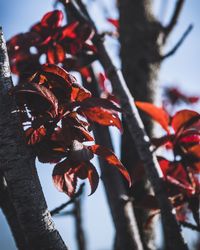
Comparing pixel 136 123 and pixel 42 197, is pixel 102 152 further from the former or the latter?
pixel 136 123

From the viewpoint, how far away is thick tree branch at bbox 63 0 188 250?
0.78 meters

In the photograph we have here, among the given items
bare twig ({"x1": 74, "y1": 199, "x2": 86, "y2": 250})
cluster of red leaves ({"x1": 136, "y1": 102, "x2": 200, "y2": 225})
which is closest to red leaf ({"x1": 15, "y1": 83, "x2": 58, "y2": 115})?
cluster of red leaves ({"x1": 136, "y1": 102, "x2": 200, "y2": 225})

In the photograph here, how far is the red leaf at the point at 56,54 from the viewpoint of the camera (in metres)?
0.94

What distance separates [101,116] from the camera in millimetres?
652

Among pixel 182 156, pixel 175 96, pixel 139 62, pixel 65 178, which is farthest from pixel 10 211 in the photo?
pixel 175 96

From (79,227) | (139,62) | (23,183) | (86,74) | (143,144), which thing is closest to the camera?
(23,183)

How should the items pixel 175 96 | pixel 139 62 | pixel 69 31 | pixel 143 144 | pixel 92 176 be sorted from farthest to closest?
1. pixel 175 96
2. pixel 139 62
3. pixel 69 31
4. pixel 143 144
5. pixel 92 176

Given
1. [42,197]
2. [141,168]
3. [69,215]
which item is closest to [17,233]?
[42,197]

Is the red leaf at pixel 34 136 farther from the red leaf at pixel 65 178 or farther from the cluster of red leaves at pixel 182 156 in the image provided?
the cluster of red leaves at pixel 182 156

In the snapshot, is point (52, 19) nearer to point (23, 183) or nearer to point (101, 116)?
point (101, 116)

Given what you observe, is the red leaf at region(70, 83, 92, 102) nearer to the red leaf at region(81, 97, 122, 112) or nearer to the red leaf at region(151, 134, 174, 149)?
the red leaf at region(81, 97, 122, 112)

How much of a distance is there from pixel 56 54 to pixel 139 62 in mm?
477

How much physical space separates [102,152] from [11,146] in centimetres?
18

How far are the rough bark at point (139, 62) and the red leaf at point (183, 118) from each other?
10.0 inches
